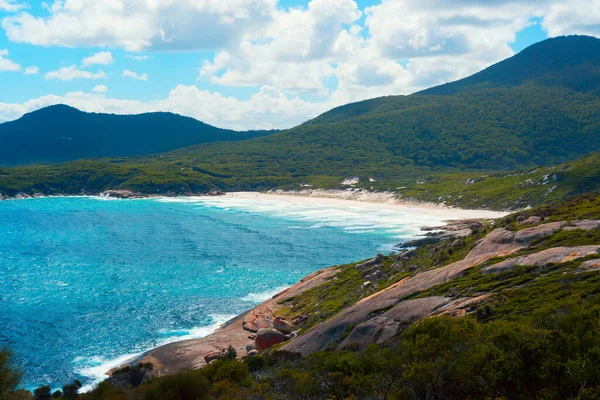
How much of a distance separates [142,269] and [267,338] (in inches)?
1780

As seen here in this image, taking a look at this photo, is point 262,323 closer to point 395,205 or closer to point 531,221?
point 531,221

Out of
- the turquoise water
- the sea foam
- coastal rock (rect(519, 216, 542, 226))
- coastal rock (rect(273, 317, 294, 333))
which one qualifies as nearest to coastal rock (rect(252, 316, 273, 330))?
coastal rock (rect(273, 317, 294, 333))

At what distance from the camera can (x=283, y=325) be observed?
50.1 metres

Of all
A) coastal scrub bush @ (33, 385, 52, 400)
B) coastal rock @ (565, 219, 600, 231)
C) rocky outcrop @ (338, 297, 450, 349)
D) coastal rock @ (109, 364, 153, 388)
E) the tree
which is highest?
the tree

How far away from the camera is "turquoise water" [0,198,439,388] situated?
169 feet

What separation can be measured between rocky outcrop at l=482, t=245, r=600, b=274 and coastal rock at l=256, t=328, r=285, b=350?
19.2 metres

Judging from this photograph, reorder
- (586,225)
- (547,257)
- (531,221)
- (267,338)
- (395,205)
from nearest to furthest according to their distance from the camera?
1. (547,257)
2. (586,225)
3. (267,338)
4. (531,221)
5. (395,205)

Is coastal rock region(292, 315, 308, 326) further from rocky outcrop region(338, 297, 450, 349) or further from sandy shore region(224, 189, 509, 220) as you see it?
sandy shore region(224, 189, 509, 220)

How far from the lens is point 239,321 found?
5538 cm

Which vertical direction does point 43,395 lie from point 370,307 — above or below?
below

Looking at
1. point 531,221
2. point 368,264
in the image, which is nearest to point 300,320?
point 368,264

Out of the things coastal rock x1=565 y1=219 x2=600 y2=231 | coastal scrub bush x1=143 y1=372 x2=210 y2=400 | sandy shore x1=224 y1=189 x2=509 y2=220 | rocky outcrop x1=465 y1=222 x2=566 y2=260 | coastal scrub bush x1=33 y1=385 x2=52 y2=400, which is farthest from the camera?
sandy shore x1=224 y1=189 x2=509 y2=220

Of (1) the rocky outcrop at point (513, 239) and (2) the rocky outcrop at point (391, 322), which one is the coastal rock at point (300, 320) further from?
(1) the rocky outcrop at point (513, 239)

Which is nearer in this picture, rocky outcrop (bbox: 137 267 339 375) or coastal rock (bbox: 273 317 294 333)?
rocky outcrop (bbox: 137 267 339 375)
